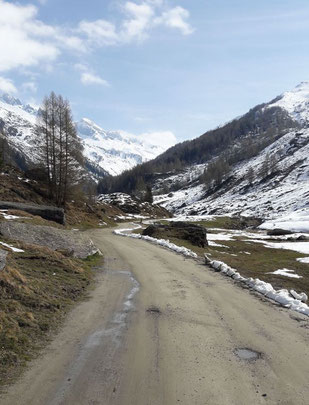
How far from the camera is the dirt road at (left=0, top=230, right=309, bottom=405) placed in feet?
21.0

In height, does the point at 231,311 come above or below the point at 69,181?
→ below

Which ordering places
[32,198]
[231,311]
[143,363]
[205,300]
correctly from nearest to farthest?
[143,363]
[231,311]
[205,300]
[32,198]

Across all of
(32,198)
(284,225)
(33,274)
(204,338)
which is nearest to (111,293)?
(33,274)

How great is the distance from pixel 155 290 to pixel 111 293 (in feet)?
6.87

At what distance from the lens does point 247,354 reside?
8391mm

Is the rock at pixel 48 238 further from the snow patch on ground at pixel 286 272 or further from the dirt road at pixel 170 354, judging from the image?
the snow patch on ground at pixel 286 272

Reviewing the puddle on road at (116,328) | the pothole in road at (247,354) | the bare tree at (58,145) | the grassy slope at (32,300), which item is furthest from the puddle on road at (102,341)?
the bare tree at (58,145)

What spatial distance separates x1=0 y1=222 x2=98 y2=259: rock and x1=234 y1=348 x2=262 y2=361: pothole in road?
1415 cm

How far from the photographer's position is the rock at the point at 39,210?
35.1 m

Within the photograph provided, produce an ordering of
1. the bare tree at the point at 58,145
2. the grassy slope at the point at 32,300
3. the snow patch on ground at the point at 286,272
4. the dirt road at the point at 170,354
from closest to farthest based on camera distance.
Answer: the dirt road at the point at 170,354, the grassy slope at the point at 32,300, the snow patch on ground at the point at 286,272, the bare tree at the point at 58,145

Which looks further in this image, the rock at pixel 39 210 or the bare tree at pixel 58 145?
the bare tree at pixel 58 145

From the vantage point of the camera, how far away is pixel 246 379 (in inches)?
279

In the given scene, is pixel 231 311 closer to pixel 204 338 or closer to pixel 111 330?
pixel 204 338

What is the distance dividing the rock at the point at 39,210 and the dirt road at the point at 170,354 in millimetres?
24232
